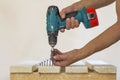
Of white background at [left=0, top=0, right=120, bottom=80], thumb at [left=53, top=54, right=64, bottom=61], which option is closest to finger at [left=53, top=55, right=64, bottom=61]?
thumb at [left=53, top=54, right=64, bottom=61]

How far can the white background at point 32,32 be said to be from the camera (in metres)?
1.71

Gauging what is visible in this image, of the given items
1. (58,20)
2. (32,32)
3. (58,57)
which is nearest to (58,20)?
(58,20)

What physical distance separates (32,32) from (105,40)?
0.91 meters

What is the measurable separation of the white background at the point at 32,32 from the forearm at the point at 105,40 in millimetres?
827

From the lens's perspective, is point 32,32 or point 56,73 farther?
point 32,32

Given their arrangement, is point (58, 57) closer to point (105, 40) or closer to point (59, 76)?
point (59, 76)

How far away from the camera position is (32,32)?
5.61 feet

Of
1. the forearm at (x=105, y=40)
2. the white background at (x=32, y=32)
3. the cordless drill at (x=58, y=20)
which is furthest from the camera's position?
the white background at (x=32, y=32)

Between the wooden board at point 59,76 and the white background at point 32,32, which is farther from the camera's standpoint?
the white background at point 32,32

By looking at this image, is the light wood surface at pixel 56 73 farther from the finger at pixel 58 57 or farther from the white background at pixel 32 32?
the white background at pixel 32 32

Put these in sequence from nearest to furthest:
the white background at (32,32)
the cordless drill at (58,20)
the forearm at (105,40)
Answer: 1. the forearm at (105,40)
2. the cordless drill at (58,20)
3. the white background at (32,32)

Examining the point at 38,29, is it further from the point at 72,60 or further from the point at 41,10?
the point at 72,60

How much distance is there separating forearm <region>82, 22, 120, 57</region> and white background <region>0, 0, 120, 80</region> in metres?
0.83

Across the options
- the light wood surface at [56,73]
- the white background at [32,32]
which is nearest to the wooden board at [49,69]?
the light wood surface at [56,73]
